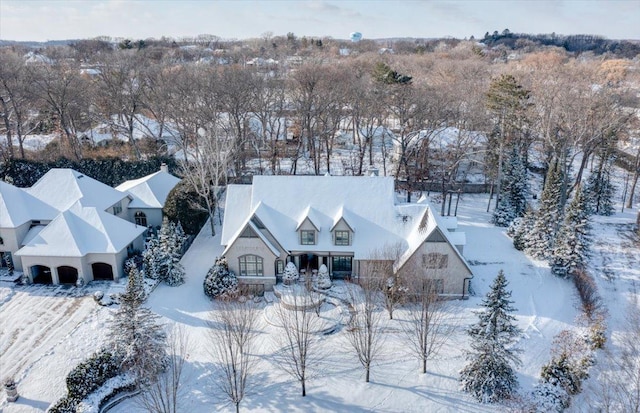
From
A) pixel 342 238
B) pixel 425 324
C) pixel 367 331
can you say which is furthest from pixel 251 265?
pixel 425 324

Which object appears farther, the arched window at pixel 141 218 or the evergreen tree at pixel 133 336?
the arched window at pixel 141 218

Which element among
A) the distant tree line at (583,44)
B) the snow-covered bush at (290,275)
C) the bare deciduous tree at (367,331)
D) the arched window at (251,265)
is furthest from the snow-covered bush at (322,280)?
the distant tree line at (583,44)

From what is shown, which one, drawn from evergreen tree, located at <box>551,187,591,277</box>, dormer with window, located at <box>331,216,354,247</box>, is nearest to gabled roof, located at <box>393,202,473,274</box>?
dormer with window, located at <box>331,216,354,247</box>

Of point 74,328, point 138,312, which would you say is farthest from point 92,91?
point 138,312

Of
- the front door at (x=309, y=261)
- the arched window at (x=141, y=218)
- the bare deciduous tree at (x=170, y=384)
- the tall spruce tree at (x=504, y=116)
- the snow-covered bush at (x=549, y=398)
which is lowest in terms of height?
the snow-covered bush at (x=549, y=398)

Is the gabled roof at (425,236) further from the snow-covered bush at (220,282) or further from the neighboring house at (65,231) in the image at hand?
the neighboring house at (65,231)

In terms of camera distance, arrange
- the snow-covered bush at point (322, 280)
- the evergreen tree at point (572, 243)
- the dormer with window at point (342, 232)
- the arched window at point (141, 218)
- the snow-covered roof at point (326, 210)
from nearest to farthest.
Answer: the snow-covered bush at point (322, 280), the dormer with window at point (342, 232), the snow-covered roof at point (326, 210), the evergreen tree at point (572, 243), the arched window at point (141, 218)

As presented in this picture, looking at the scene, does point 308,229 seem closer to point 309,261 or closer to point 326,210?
point 326,210
